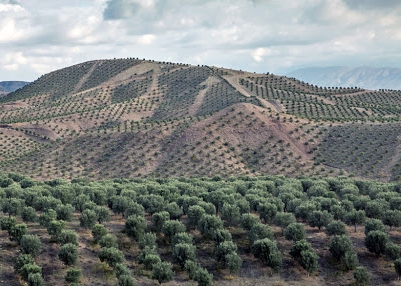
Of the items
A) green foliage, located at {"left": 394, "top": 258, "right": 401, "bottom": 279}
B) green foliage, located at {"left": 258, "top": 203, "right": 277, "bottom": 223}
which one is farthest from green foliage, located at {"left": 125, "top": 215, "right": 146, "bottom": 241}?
green foliage, located at {"left": 394, "top": 258, "right": 401, "bottom": 279}

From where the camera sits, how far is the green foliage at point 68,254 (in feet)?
96.4

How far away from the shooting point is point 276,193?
51.4 m

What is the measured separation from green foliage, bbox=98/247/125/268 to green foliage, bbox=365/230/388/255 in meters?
21.7

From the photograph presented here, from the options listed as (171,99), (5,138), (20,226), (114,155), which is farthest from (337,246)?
(171,99)

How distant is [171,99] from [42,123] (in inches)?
2079

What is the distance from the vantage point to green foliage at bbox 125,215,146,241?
3525 cm

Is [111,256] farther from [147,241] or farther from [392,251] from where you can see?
[392,251]

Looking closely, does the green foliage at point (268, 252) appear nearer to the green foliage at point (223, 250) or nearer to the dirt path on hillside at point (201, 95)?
the green foliage at point (223, 250)

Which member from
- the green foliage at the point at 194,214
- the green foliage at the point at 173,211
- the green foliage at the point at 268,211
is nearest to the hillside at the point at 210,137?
the green foliage at the point at 173,211

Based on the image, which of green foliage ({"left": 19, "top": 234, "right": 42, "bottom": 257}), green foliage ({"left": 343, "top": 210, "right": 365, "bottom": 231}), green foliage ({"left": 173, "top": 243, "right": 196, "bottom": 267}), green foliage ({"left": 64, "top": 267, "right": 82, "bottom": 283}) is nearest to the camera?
green foliage ({"left": 64, "top": 267, "right": 82, "bottom": 283})

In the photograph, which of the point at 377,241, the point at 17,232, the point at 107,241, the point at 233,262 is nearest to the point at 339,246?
the point at 377,241

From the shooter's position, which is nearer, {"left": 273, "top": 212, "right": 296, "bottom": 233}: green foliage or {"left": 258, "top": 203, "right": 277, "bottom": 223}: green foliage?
{"left": 273, "top": 212, "right": 296, "bottom": 233}: green foliage

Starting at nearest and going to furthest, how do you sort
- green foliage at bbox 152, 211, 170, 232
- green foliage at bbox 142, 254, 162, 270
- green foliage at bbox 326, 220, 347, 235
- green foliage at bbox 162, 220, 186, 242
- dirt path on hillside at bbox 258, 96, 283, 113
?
green foliage at bbox 142, 254, 162, 270, green foliage at bbox 162, 220, 186, 242, green foliage at bbox 326, 220, 347, 235, green foliage at bbox 152, 211, 170, 232, dirt path on hillside at bbox 258, 96, 283, 113

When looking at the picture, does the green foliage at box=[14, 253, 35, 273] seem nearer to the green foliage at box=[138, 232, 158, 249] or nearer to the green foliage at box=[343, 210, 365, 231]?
the green foliage at box=[138, 232, 158, 249]
